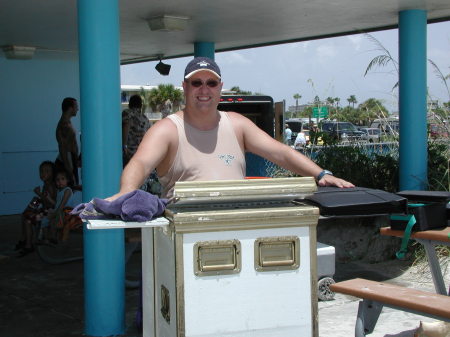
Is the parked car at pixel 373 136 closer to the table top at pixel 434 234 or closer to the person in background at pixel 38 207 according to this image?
the person in background at pixel 38 207

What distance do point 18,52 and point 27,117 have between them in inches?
51.8

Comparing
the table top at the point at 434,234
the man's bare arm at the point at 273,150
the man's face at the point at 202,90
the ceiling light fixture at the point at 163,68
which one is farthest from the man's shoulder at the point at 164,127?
the ceiling light fixture at the point at 163,68

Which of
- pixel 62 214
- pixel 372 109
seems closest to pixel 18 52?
pixel 62 214

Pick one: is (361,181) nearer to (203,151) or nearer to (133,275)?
(133,275)

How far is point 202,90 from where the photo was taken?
3098 mm

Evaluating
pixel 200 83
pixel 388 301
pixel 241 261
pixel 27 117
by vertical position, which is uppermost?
pixel 27 117

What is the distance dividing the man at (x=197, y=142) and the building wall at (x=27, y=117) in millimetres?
7562

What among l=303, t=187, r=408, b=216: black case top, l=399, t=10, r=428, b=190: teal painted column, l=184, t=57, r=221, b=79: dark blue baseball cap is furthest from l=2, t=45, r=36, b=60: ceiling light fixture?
l=303, t=187, r=408, b=216: black case top

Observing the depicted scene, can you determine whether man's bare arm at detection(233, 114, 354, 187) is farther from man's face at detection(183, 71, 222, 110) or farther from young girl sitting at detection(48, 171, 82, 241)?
young girl sitting at detection(48, 171, 82, 241)

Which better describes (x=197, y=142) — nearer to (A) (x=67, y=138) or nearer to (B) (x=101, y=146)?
(B) (x=101, y=146)

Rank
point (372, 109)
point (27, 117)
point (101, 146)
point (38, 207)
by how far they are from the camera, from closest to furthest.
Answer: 1. point (101, 146)
2. point (38, 207)
3. point (372, 109)
4. point (27, 117)

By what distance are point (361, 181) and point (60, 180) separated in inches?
136

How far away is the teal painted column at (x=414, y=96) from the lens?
6840 millimetres

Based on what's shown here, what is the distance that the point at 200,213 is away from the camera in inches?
97.0
